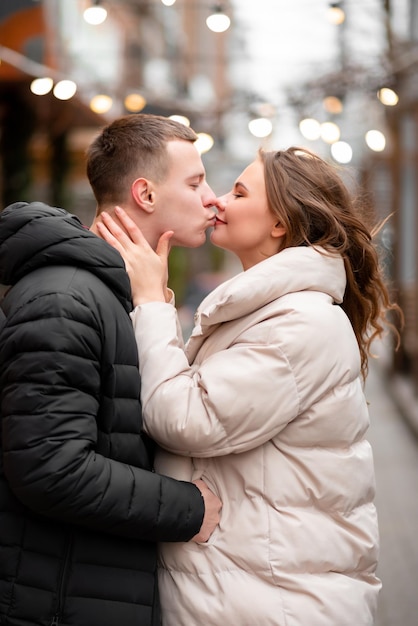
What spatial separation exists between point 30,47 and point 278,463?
8.80m

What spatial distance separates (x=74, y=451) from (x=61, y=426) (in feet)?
0.25

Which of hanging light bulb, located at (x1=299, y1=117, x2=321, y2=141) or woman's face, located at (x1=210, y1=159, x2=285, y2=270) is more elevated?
hanging light bulb, located at (x1=299, y1=117, x2=321, y2=141)

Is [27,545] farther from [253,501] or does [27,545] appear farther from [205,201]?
[205,201]

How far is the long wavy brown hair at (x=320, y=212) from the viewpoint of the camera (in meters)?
2.87

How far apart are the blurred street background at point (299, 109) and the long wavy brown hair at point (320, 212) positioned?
3163mm

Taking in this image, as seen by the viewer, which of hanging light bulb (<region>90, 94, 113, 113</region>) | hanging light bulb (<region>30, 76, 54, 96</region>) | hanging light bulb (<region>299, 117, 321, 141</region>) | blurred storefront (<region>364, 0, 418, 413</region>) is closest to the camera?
hanging light bulb (<region>30, 76, 54, 96</region>)

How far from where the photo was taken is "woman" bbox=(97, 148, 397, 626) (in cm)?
254

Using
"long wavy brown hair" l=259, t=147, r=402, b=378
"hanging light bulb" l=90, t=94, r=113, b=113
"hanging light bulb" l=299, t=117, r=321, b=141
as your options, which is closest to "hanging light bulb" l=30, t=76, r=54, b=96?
"hanging light bulb" l=90, t=94, r=113, b=113

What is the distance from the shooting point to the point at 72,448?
2273 mm

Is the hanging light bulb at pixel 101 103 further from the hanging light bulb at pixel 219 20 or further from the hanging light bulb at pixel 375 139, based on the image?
the hanging light bulb at pixel 375 139

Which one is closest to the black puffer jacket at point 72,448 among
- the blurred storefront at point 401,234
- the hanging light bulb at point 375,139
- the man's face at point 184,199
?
the man's face at point 184,199

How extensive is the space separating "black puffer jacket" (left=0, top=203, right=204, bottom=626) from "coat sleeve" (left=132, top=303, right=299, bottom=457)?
0.26 feet

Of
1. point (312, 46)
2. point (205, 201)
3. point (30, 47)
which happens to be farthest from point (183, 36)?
point (205, 201)

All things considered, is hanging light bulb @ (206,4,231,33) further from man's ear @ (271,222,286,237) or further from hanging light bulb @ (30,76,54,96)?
man's ear @ (271,222,286,237)
